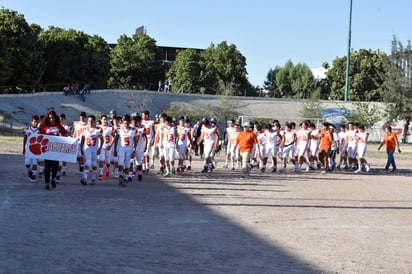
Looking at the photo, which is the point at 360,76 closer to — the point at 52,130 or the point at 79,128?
the point at 79,128

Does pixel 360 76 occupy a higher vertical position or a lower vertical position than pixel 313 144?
higher

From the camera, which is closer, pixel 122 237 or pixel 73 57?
pixel 122 237

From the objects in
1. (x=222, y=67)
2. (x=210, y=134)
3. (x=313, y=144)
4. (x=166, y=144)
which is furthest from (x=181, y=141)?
(x=222, y=67)

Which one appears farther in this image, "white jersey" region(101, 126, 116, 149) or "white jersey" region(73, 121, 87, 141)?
"white jersey" region(73, 121, 87, 141)

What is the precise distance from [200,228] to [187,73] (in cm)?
8350

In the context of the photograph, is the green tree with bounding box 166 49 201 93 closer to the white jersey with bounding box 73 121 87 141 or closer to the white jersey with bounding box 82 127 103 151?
the white jersey with bounding box 73 121 87 141

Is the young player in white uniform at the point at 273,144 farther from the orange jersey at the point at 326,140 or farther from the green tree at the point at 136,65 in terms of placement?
the green tree at the point at 136,65

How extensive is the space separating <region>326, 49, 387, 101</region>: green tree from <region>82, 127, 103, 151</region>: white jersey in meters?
84.2

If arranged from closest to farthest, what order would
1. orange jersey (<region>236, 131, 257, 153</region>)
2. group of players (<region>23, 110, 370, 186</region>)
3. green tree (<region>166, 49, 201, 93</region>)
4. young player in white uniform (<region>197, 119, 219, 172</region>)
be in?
group of players (<region>23, 110, 370, 186</region>), orange jersey (<region>236, 131, 257, 153</region>), young player in white uniform (<region>197, 119, 219, 172</region>), green tree (<region>166, 49, 201, 93</region>)

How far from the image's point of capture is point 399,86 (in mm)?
63031

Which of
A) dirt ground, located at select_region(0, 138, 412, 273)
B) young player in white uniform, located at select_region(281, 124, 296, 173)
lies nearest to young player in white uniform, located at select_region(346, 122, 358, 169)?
young player in white uniform, located at select_region(281, 124, 296, 173)

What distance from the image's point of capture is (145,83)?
93.8 m

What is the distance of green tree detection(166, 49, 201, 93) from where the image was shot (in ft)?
305

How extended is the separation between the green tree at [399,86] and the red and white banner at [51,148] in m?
53.7
